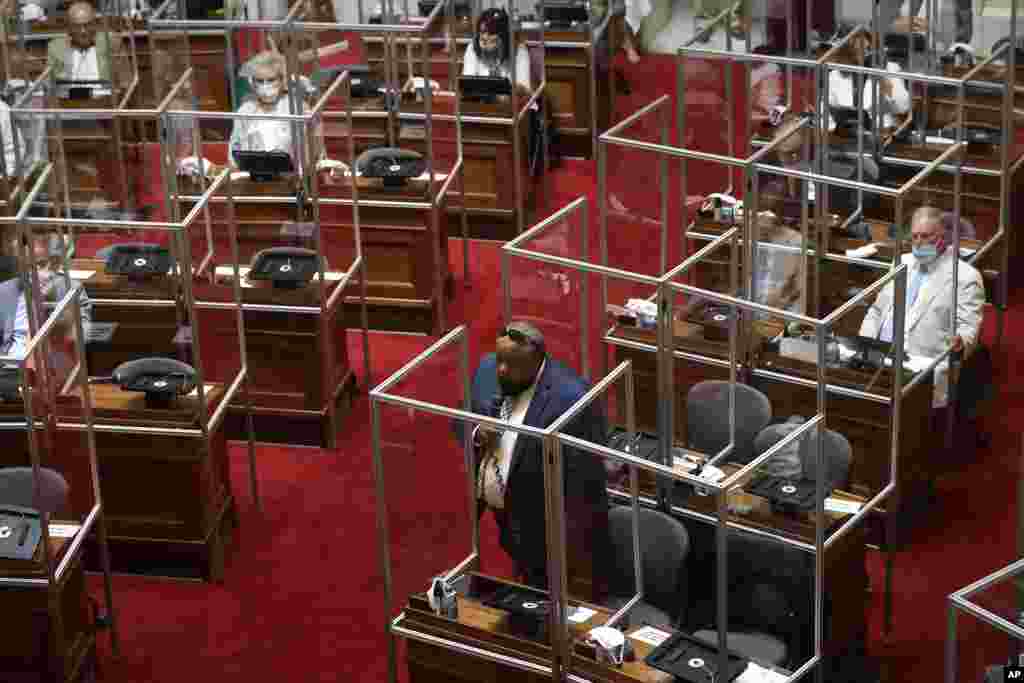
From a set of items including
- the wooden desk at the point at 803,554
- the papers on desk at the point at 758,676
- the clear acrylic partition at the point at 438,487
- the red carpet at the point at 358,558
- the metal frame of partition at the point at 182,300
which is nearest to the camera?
the papers on desk at the point at 758,676

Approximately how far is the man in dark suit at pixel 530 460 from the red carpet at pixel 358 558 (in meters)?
0.14

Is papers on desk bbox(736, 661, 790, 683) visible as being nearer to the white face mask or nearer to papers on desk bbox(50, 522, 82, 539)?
papers on desk bbox(50, 522, 82, 539)

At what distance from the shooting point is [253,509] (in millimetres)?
9086

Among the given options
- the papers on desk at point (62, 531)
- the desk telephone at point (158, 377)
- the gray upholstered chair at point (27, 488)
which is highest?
the desk telephone at point (158, 377)

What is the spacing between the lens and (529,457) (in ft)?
21.8

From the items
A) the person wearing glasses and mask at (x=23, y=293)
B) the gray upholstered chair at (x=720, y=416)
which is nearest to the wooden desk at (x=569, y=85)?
the person wearing glasses and mask at (x=23, y=293)

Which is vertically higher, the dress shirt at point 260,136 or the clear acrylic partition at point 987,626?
the dress shirt at point 260,136

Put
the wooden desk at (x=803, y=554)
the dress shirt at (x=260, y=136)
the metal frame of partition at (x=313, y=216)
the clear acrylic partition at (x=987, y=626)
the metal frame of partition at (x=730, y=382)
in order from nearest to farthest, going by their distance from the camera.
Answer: the clear acrylic partition at (x=987, y=626) < the metal frame of partition at (x=730, y=382) < the wooden desk at (x=803, y=554) < the metal frame of partition at (x=313, y=216) < the dress shirt at (x=260, y=136)

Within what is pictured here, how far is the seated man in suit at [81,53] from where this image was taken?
1259cm

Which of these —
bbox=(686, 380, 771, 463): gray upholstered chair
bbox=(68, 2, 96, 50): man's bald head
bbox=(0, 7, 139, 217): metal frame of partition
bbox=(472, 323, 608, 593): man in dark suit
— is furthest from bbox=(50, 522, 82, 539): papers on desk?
bbox=(68, 2, 96, 50): man's bald head

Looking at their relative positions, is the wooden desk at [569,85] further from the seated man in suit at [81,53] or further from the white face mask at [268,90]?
the seated man in suit at [81,53]

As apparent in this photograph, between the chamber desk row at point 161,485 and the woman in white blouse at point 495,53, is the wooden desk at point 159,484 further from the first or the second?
the woman in white blouse at point 495,53

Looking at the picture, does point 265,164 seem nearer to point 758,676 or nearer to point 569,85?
point 569,85

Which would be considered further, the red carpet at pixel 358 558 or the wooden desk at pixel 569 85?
the wooden desk at pixel 569 85
